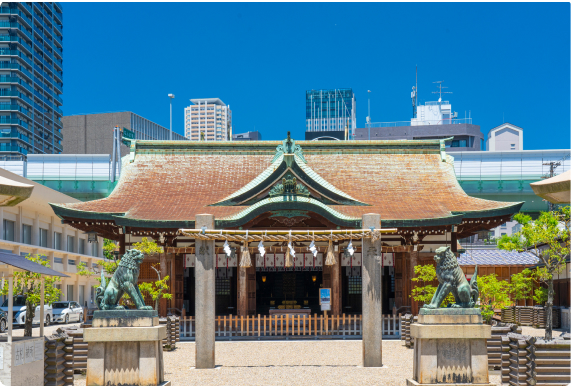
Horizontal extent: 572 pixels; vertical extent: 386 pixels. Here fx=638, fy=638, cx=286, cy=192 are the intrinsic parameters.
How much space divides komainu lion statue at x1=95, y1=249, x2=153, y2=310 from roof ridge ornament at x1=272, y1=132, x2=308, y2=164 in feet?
46.3

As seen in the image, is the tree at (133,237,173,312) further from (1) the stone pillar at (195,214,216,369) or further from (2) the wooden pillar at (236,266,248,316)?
(1) the stone pillar at (195,214,216,369)

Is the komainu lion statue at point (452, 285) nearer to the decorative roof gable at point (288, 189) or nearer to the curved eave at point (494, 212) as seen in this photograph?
the curved eave at point (494, 212)

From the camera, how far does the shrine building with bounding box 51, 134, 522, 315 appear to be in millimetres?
24891

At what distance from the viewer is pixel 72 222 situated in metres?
25.7

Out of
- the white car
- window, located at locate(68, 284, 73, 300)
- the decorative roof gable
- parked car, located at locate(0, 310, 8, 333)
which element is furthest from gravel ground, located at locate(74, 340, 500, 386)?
window, located at locate(68, 284, 73, 300)

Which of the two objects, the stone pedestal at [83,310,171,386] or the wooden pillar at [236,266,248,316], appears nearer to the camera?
the stone pedestal at [83,310,171,386]

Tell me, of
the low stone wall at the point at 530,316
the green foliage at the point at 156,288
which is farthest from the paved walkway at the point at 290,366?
the low stone wall at the point at 530,316

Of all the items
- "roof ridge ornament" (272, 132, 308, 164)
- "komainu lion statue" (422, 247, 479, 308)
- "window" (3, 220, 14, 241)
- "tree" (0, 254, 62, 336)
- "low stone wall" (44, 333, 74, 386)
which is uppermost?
"roof ridge ornament" (272, 132, 308, 164)

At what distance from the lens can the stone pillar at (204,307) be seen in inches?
636

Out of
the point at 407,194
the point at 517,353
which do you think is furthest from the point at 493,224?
the point at 517,353

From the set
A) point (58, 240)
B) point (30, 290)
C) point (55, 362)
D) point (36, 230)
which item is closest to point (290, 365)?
point (55, 362)

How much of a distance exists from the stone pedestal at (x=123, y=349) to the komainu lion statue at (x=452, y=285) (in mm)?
5539

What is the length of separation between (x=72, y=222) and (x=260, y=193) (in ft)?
25.1

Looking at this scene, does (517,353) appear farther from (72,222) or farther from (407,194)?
(72,222)
